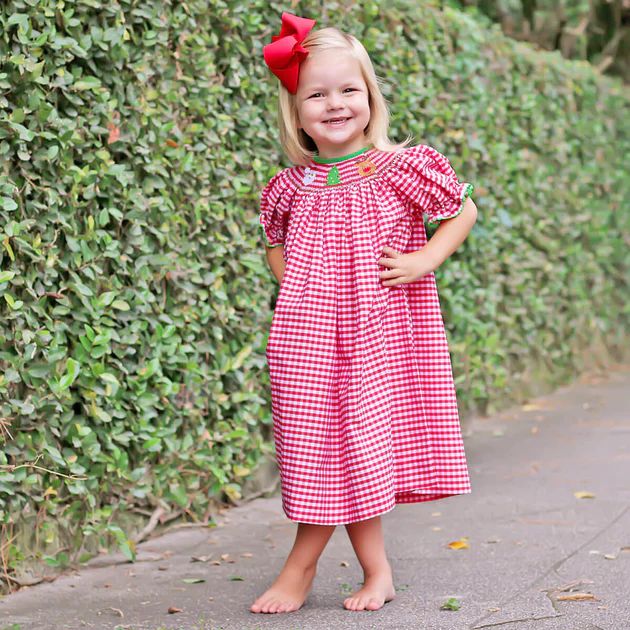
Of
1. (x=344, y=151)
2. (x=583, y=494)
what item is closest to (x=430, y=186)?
(x=344, y=151)

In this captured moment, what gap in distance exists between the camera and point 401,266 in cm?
325

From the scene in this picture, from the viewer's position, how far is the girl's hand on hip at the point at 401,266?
3256mm

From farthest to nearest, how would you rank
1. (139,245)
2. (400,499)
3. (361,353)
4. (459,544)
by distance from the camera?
(459,544)
(139,245)
(400,499)
(361,353)

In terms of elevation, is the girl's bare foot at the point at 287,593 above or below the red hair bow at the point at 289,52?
below

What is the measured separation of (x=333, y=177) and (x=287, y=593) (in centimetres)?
120

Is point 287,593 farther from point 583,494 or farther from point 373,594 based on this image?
point 583,494

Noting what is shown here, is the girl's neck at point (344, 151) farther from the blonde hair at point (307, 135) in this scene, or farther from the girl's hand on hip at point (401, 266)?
the girl's hand on hip at point (401, 266)

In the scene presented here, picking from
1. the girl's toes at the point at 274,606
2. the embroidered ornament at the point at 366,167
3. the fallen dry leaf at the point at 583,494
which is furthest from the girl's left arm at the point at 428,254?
the fallen dry leaf at the point at 583,494

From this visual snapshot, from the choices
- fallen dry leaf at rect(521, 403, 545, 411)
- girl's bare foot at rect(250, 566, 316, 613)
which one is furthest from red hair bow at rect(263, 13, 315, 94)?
fallen dry leaf at rect(521, 403, 545, 411)

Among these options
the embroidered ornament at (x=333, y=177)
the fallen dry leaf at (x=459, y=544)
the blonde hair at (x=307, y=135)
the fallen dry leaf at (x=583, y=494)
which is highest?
the blonde hair at (x=307, y=135)

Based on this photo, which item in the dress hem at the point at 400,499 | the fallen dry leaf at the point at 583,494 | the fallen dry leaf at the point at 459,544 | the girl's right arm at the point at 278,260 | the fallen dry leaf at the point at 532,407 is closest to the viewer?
the dress hem at the point at 400,499

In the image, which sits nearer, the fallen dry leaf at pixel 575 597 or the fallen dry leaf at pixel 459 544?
the fallen dry leaf at pixel 575 597

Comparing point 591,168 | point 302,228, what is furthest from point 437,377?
point 591,168

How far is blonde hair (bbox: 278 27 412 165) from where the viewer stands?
3.31 meters
